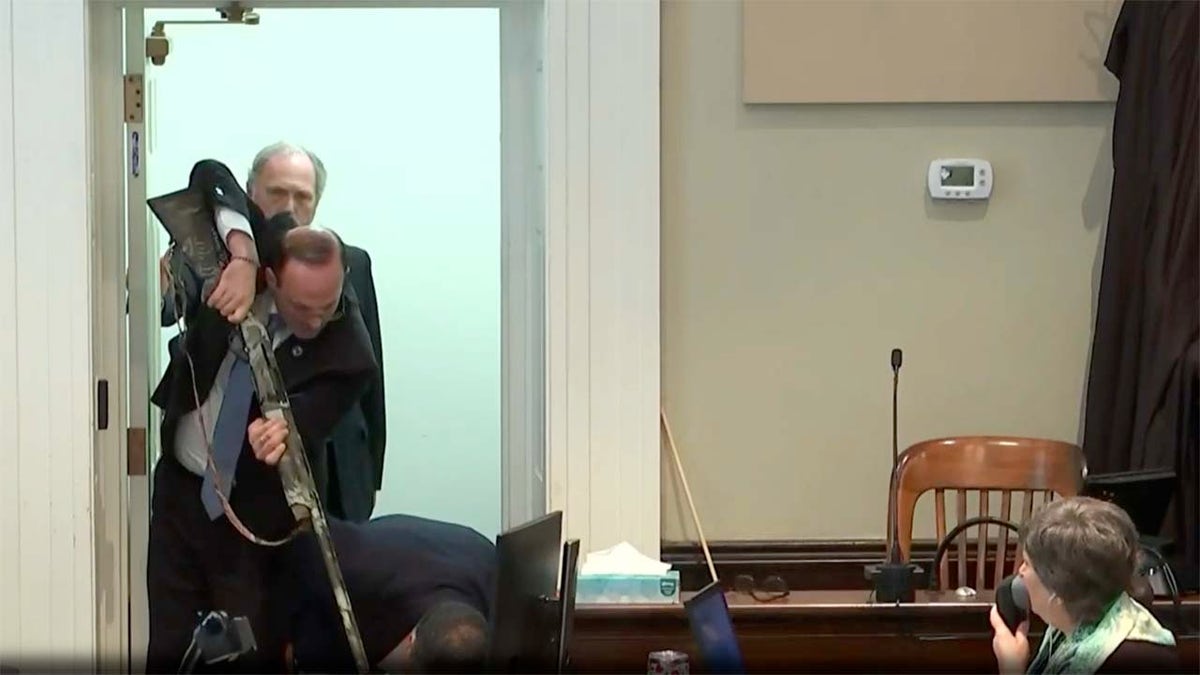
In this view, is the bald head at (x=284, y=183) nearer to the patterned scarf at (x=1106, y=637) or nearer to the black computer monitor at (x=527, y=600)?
the black computer monitor at (x=527, y=600)

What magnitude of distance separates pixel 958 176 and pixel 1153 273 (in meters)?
0.46

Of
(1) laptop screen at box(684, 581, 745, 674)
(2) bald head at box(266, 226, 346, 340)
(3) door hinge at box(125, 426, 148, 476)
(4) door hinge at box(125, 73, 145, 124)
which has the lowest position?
(1) laptop screen at box(684, 581, 745, 674)

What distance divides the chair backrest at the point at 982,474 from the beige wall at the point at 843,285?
0.24 meters

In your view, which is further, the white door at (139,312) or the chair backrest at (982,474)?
the white door at (139,312)

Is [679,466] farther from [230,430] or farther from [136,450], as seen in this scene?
[136,450]

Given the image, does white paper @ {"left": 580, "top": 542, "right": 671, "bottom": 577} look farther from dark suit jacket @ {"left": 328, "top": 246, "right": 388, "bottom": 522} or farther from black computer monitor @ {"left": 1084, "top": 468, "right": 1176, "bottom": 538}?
black computer monitor @ {"left": 1084, "top": 468, "right": 1176, "bottom": 538}

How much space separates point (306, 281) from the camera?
3.51 metres

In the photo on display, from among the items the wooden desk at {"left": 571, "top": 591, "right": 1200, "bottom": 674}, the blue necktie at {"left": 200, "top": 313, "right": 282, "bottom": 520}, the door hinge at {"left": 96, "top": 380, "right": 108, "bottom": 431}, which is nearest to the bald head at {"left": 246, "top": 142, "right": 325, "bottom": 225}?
the blue necktie at {"left": 200, "top": 313, "right": 282, "bottom": 520}

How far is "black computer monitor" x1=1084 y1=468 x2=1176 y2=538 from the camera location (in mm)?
2988

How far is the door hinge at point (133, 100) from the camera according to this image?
3527 millimetres

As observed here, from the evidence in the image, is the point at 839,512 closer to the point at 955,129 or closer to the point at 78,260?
the point at 955,129

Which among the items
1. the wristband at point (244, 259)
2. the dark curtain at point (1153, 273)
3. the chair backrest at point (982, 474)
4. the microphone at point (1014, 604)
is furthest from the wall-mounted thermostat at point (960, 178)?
the wristband at point (244, 259)

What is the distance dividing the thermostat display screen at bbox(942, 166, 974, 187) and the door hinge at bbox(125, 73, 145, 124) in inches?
70.8

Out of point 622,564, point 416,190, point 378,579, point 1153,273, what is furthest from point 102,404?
point 1153,273
